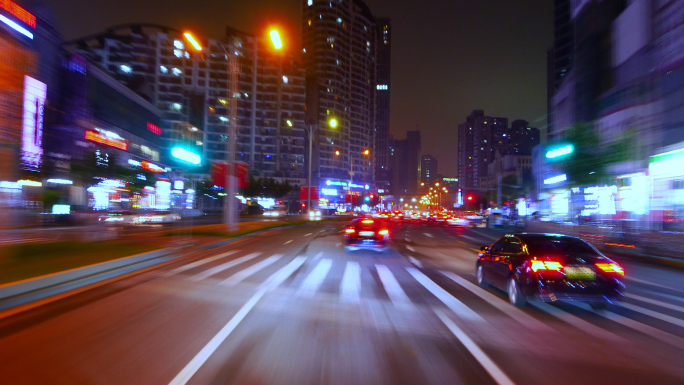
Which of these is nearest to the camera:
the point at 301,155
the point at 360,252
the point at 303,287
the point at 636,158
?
the point at 303,287

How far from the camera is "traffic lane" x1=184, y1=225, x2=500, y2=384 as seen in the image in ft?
16.3

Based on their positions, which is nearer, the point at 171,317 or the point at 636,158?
the point at 171,317

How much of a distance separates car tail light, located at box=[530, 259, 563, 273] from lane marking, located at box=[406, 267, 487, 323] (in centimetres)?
137

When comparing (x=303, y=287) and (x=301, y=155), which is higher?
(x=301, y=155)

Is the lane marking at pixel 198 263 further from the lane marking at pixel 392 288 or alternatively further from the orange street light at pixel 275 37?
the orange street light at pixel 275 37

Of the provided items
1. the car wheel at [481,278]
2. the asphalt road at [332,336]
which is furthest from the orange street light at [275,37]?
the car wheel at [481,278]

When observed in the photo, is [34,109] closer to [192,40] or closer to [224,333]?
[192,40]

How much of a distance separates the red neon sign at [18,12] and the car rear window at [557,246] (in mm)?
43022

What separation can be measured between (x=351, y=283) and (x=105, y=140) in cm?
4878

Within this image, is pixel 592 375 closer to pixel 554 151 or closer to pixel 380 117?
pixel 554 151

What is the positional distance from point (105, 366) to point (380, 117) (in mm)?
192295

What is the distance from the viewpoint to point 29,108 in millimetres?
37062

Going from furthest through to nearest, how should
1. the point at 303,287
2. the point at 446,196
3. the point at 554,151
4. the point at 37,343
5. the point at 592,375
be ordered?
the point at 446,196 → the point at 554,151 → the point at 303,287 → the point at 37,343 → the point at 592,375

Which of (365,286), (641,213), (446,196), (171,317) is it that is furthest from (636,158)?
(446,196)
